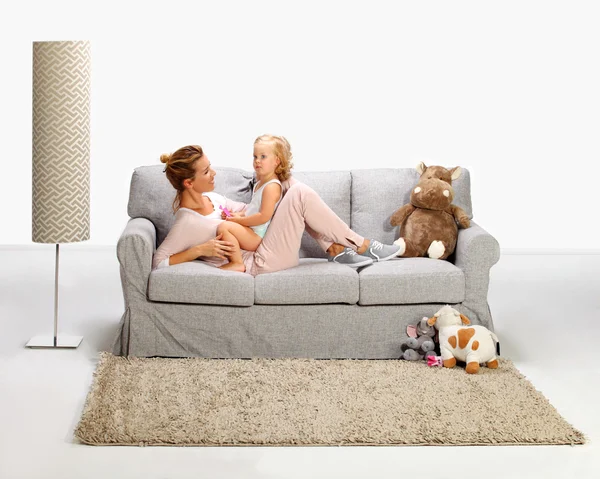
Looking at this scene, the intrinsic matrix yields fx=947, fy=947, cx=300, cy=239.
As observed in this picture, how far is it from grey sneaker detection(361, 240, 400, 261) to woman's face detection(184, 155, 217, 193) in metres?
0.81

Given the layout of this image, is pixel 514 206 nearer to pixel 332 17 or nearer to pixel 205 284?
pixel 332 17

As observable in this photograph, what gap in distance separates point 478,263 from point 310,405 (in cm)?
119

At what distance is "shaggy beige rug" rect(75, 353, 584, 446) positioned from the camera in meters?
3.34

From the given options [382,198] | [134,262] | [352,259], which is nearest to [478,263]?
[352,259]

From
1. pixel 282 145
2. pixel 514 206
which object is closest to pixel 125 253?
pixel 282 145

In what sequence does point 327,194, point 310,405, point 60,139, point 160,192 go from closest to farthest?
point 310,405 < point 60,139 < point 160,192 < point 327,194

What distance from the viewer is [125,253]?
4.20 metres

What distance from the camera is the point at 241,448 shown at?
327 centimetres

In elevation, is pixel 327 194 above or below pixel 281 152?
below

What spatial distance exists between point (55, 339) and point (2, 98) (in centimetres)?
268

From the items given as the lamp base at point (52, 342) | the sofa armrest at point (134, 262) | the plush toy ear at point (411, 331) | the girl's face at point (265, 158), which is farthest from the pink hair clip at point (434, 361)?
the lamp base at point (52, 342)

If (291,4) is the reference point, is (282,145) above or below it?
below

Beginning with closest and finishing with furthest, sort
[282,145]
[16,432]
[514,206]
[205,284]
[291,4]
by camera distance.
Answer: [16,432]
[205,284]
[282,145]
[291,4]
[514,206]

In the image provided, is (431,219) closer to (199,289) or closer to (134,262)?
(199,289)
